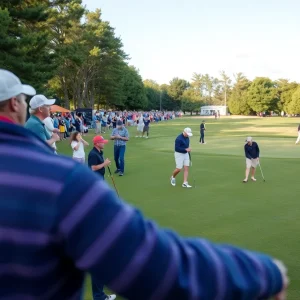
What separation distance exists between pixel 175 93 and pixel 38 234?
14068 cm

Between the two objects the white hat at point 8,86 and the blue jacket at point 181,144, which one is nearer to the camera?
the white hat at point 8,86

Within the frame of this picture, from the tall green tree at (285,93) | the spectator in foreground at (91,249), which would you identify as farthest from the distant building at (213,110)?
the spectator in foreground at (91,249)

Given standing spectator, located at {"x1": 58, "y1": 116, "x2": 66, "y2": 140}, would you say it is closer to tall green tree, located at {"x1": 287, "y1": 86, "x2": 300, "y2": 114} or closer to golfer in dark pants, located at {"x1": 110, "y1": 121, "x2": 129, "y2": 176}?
golfer in dark pants, located at {"x1": 110, "y1": 121, "x2": 129, "y2": 176}

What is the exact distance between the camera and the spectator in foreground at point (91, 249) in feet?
3.99

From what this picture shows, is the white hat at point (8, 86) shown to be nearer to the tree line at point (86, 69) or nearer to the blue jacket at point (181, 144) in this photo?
the blue jacket at point (181, 144)

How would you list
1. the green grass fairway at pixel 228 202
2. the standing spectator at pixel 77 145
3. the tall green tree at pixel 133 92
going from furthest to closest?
the tall green tree at pixel 133 92, the standing spectator at pixel 77 145, the green grass fairway at pixel 228 202

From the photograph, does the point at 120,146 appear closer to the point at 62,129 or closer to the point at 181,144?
the point at 181,144

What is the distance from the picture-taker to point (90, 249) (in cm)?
123

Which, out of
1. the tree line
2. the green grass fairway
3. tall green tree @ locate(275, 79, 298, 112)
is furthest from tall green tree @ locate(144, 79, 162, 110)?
the green grass fairway

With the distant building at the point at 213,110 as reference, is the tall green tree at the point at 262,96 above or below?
above

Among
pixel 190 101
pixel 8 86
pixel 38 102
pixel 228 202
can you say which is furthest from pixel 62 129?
pixel 190 101

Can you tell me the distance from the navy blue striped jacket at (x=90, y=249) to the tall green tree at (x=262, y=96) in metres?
121

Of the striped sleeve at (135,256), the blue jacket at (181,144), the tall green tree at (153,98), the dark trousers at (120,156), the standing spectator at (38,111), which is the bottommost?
the dark trousers at (120,156)

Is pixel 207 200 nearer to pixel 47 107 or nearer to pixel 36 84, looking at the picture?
pixel 47 107
